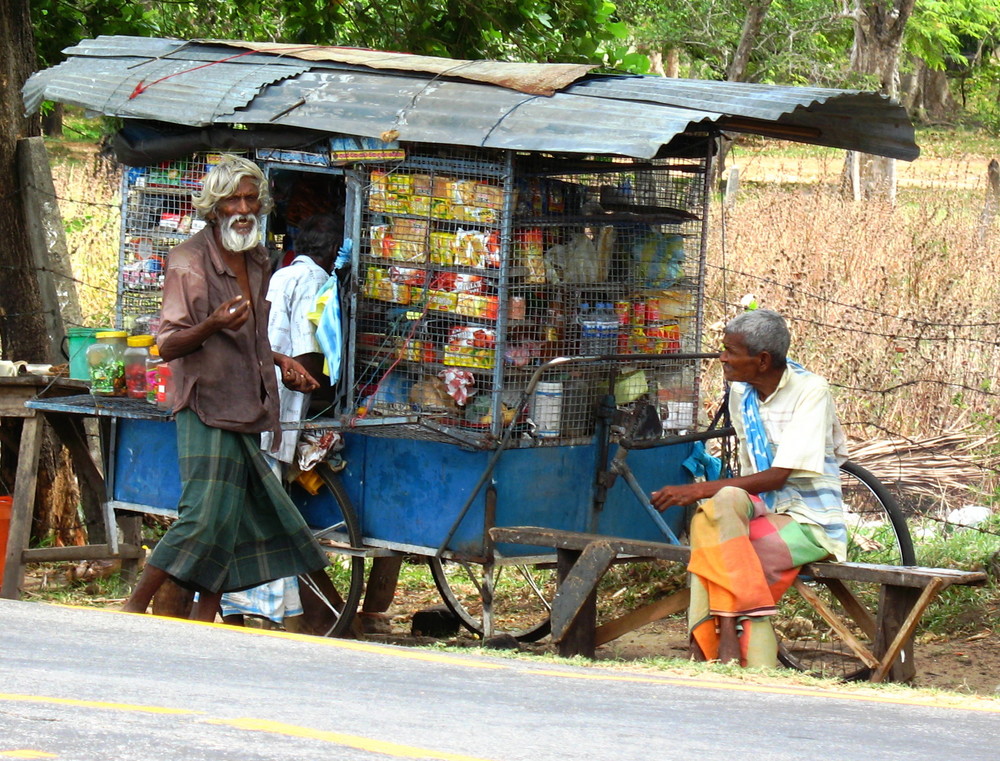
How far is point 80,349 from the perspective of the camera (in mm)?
6457

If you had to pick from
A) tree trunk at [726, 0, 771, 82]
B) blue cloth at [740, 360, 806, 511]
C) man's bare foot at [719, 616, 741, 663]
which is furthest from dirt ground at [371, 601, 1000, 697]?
tree trunk at [726, 0, 771, 82]

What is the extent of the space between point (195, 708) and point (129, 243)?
12.1 ft

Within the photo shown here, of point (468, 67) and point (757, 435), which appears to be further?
point (468, 67)

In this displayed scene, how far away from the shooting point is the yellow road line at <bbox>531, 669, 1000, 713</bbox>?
3.86 m

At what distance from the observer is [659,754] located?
2844 mm

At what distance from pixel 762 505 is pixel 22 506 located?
11.7ft

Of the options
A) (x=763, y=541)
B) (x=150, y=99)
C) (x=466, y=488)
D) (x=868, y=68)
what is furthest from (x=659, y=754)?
(x=868, y=68)

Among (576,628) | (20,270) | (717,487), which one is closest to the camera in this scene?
(717,487)

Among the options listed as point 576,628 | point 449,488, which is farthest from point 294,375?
point 576,628

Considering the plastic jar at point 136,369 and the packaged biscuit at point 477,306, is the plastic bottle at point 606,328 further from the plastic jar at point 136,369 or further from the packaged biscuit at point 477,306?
the plastic jar at point 136,369

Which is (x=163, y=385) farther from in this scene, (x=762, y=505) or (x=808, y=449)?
(x=808, y=449)

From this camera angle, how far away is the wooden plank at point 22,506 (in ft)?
21.4

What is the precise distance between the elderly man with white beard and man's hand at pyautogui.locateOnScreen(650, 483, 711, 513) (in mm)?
1564

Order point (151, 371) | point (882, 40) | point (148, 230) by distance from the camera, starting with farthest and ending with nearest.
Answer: point (882, 40)
point (148, 230)
point (151, 371)
